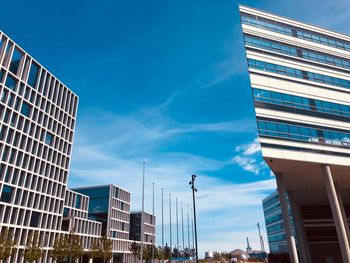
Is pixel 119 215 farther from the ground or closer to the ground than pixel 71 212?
farther from the ground

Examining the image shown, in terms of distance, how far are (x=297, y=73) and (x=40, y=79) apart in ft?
175

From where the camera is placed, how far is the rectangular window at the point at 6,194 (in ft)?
173

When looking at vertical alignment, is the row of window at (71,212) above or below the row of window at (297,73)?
below

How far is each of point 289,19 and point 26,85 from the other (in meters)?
52.8

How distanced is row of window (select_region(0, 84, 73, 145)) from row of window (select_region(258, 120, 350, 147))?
4559 centimetres

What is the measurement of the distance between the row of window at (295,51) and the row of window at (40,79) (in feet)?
145

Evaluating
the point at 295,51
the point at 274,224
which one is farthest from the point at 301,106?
the point at 274,224

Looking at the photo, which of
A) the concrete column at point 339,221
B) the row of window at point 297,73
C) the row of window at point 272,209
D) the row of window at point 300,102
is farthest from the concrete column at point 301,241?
the row of window at point 272,209

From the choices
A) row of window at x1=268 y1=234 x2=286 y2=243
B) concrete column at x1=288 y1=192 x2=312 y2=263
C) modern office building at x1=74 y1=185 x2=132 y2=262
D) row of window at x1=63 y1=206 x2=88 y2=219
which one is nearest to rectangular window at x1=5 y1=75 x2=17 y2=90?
row of window at x1=63 y1=206 x2=88 y2=219

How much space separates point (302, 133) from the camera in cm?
4250

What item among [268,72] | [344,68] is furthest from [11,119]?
[344,68]

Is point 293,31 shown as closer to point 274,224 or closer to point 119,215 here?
point 274,224

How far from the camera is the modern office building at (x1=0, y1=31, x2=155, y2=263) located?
179 ft

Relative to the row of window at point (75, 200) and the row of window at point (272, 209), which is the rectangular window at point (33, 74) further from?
the row of window at point (272, 209)
